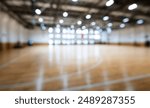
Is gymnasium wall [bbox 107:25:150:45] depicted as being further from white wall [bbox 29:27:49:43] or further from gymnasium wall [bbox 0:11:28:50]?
gymnasium wall [bbox 0:11:28:50]

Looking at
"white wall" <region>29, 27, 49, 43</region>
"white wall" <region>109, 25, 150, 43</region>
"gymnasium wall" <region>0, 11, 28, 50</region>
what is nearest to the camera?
"gymnasium wall" <region>0, 11, 28, 50</region>

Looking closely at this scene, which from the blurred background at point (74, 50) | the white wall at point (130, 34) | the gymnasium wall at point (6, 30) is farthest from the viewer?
the white wall at point (130, 34)

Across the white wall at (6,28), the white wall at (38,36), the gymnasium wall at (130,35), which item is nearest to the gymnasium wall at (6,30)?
the white wall at (6,28)

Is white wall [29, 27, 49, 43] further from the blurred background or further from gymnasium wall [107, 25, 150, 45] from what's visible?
gymnasium wall [107, 25, 150, 45]

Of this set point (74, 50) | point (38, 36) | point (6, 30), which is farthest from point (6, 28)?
point (38, 36)

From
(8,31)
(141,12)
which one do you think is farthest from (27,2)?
(141,12)

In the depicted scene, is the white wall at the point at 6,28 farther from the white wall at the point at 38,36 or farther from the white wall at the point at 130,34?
the white wall at the point at 130,34

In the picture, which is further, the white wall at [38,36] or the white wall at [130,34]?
the white wall at [38,36]

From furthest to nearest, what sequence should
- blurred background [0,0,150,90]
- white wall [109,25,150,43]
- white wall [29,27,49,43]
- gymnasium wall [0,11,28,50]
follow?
→ 1. white wall [29,27,49,43]
2. white wall [109,25,150,43]
3. gymnasium wall [0,11,28,50]
4. blurred background [0,0,150,90]

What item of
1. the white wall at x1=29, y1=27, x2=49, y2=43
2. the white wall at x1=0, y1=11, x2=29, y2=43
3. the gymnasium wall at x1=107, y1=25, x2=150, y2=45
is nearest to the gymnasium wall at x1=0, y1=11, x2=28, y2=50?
the white wall at x1=0, y1=11, x2=29, y2=43

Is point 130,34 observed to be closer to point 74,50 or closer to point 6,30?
point 74,50

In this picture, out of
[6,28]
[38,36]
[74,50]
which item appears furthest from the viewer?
[38,36]

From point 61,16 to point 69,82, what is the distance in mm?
7363

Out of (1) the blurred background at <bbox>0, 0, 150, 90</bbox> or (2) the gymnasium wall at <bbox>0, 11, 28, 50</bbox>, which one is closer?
(1) the blurred background at <bbox>0, 0, 150, 90</bbox>
